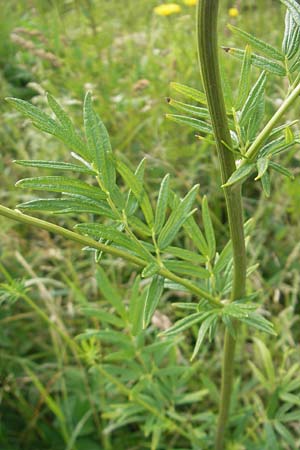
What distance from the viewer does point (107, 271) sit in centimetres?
153

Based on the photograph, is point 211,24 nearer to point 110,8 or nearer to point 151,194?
point 151,194

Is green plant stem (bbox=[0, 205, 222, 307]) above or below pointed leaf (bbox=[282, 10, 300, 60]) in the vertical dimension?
below

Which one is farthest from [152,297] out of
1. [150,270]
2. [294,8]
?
[294,8]

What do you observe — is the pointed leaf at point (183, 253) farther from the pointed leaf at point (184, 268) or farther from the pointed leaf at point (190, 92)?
the pointed leaf at point (190, 92)

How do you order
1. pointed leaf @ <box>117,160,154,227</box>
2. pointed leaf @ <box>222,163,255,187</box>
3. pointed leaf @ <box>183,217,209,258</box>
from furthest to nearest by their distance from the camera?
pointed leaf @ <box>183,217,209,258</box>
pointed leaf @ <box>117,160,154,227</box>
pointed leaf @ <box>222,163,255,187</box>

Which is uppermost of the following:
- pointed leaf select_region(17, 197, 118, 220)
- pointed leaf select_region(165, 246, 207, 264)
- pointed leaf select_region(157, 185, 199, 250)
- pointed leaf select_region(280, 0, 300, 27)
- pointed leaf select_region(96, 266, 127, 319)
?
pointed leaf select_region(280, 0, 300, 27)

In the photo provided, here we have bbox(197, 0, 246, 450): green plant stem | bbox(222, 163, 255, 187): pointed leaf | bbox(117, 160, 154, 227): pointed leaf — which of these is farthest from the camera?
bbox(117, 160, 154, 227): pointed leaf

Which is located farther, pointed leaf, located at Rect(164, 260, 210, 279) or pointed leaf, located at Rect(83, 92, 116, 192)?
pointed leaf, located at Rect(164, 260, 210, 279)

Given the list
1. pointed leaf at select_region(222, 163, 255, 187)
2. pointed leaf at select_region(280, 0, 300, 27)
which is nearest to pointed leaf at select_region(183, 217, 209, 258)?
pointed leaf at select_region(222, 163, 255, 187)

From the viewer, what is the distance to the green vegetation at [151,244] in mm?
659

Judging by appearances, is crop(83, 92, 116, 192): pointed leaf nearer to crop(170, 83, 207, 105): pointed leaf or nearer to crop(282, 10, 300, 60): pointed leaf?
crop(170, 83, 207, 105): pointed leaf

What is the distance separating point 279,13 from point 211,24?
2.08 meters

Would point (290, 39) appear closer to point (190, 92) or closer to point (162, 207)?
point (190, 92)

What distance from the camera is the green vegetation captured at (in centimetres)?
66
